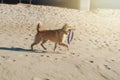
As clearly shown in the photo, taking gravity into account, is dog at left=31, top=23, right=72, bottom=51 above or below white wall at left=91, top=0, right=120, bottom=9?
below

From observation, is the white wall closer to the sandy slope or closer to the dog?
the sandy slope

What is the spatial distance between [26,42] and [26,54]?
60.4 inches

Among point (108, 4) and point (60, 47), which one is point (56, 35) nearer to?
point (60, 47)

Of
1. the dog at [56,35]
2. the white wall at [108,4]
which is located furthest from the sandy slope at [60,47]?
the white wall at [108,4]

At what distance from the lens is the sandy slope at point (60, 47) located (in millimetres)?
7223

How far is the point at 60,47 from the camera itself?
9594 millimetres

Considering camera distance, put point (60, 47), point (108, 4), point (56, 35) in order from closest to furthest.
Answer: point (56, 35) → point (60, 47) → point (108, 4)

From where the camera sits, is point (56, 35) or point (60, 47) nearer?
point (56, 35)

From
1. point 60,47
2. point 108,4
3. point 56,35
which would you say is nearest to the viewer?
point 56,35

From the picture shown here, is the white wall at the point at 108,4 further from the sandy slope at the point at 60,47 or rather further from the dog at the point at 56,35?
the dog at the point at 56,35

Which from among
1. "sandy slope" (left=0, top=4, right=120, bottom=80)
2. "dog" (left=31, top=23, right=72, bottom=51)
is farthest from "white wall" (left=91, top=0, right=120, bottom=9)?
"dog" (left=31, top=23, right=72, bottom=51)

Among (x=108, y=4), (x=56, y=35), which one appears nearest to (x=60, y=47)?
(x=56, y=35)

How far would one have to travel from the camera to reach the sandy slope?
722 cm

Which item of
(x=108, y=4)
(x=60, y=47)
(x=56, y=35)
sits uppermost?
(x=108, y=4)
